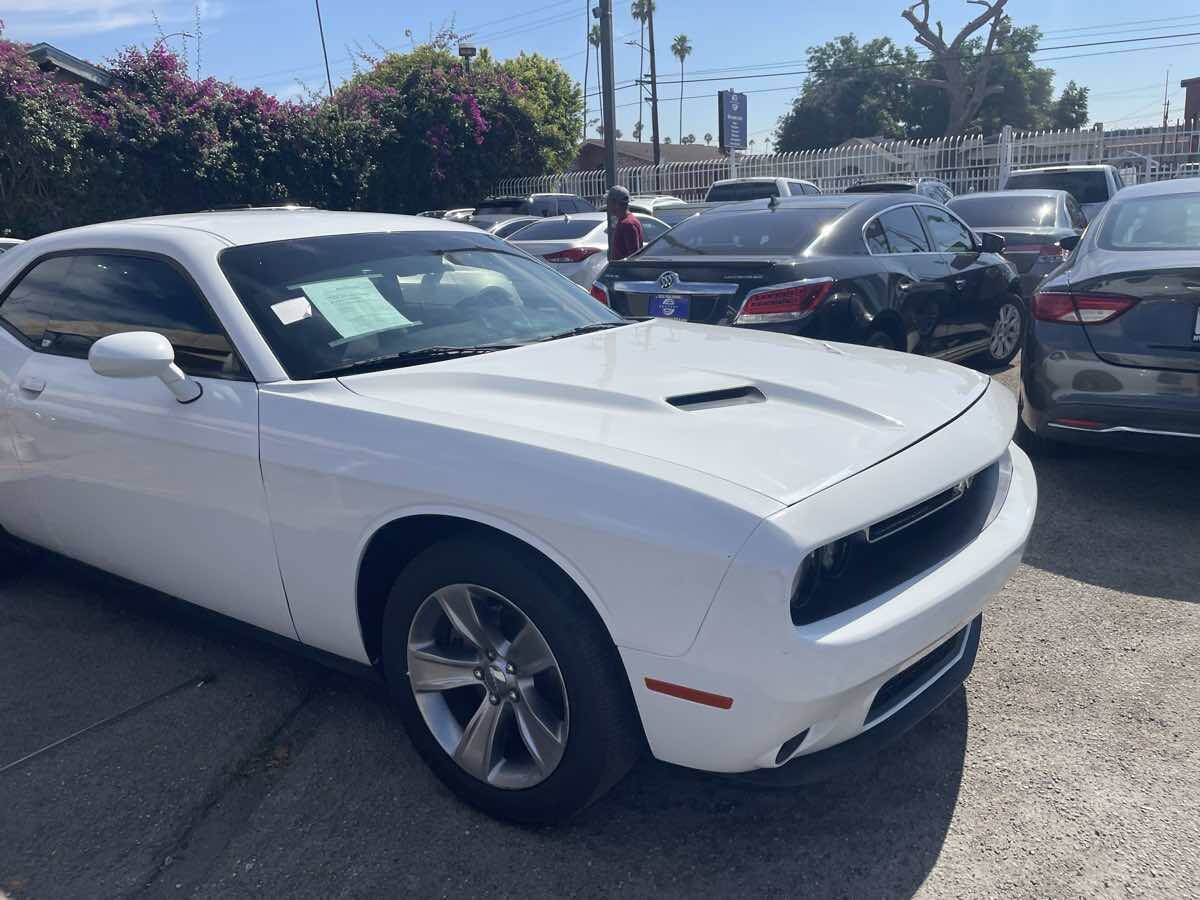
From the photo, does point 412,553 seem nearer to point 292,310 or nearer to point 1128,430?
point 292,310

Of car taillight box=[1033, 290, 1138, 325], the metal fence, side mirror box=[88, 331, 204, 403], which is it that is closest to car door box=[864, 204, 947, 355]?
car taillight box=[1033, 290, 1138, 325]

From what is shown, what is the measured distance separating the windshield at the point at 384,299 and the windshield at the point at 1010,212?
8.44m

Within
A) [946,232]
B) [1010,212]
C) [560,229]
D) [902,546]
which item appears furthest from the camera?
[560,229]

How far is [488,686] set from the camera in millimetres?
2598

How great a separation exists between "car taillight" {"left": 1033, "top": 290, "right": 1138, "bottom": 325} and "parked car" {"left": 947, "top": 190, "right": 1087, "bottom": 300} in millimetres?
5122

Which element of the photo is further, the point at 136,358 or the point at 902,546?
the point at 136,358

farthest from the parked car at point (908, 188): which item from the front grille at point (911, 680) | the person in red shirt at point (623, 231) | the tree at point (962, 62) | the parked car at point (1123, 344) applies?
the tree at point (962, 62)

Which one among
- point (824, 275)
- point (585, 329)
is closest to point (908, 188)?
point (824, 275)

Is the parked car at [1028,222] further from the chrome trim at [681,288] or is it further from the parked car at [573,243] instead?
the chrome trim at [681,288]

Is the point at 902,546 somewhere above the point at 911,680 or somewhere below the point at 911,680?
above

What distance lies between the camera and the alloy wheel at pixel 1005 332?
7.83m

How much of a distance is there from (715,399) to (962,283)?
4930mm

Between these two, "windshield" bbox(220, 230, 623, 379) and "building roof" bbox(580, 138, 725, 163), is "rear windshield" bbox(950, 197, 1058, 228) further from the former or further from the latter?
"building roof" bbox(580, 138, 725, 163)

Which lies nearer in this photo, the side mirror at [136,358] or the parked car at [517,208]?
the side mirror at [136,358]
